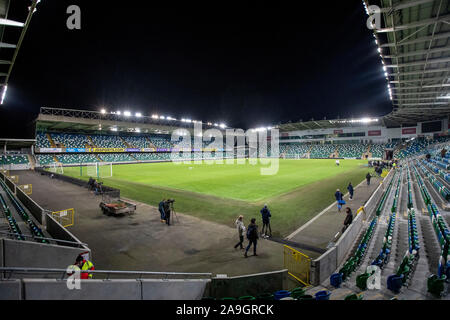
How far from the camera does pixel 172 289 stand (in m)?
→ 5.22

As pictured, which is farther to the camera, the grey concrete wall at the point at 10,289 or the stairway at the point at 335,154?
the stairway at the point at 335,154

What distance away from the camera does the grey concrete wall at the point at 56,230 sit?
8.45 m

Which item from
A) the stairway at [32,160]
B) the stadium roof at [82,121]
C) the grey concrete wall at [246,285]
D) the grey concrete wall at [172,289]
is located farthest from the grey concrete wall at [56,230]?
the stairway at [32,160]

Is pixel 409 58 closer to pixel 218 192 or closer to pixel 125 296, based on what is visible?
pixel 218 192

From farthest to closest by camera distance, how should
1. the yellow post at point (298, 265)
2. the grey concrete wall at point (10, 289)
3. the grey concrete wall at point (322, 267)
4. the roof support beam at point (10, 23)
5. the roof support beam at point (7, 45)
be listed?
the roof support beam at point (7, 45) → the roof support beam at point (10, 23) → the yellow post at point (298, 265) → the grey concrete wall at point (322, 267) → the grey concrete wall at point (10, 289)

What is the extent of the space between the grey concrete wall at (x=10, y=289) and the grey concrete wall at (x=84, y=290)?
7 centimetres

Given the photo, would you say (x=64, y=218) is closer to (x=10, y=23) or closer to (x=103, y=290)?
(x=10, y=23)

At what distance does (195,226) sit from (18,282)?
27.8 feet

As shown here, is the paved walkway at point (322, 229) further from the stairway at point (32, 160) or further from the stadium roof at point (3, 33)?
the stairway at point (32, 160)

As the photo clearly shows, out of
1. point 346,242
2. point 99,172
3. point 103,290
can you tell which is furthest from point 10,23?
point 99,172

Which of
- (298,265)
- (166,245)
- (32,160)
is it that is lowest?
(166,245)

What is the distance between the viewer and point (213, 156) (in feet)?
278

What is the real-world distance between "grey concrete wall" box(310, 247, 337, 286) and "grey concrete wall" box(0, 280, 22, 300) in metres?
6.16

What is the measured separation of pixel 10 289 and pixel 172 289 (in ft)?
9.59
